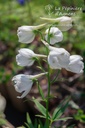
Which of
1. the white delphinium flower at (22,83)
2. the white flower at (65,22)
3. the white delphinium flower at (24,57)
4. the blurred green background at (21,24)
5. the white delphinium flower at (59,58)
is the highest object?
A: the white flower at (65,22)

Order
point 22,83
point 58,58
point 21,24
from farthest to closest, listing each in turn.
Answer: point 21,24 → point 22,83 → point 58,58

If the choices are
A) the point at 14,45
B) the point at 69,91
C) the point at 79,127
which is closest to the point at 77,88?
the point at 69,91

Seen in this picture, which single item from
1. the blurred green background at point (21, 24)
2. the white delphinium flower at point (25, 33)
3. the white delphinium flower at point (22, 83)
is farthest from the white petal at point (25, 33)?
the blurred green background at point (21, 24)

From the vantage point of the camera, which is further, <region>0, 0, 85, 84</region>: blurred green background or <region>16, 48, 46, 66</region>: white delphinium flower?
<region>0, 0, 85, 84</region>: blurred green background

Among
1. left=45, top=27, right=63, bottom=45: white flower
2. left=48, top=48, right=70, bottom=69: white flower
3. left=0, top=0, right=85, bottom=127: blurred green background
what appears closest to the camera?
left=48, top=48, right=70, bottom=69: white flower

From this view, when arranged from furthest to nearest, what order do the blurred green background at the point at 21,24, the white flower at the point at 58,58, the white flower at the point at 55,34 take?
the blurred green background at the point at 21,24, the white flower at the point at 55,34, the white flower at the point at 58,58

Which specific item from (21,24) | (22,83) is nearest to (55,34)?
(22,83)

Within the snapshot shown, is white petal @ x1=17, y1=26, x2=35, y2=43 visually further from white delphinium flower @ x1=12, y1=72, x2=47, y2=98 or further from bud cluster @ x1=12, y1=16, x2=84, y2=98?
white delphinium flower @ x1=12, y1=72, x2=47, y2=98

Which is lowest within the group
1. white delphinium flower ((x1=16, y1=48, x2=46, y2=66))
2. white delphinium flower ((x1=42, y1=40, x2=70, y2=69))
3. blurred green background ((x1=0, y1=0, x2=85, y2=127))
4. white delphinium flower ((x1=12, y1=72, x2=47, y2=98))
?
blurred green background ((x1=0, y1=0, x2=85, y2=127))

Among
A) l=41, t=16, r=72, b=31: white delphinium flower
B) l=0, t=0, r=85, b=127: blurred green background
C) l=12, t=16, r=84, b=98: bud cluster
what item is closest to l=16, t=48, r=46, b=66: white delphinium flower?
l=12, t=16, r=84, b=98: bud cluster

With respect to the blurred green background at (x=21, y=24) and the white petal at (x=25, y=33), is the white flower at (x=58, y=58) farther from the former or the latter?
the blurred green background at (x=21, y=24)

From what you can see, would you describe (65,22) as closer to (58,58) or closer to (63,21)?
(63,21)

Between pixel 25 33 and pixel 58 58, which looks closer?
pixel 58 58

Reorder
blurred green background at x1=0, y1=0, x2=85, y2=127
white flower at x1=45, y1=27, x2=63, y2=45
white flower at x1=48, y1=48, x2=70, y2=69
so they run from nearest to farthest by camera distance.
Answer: white flower at x1=48, y1=48, x2=70, y2=69, white flower at x1=45, y1=27, x2=63, y2=45, blurred green background at x1=0, y1=0, x2=85, y2=127
